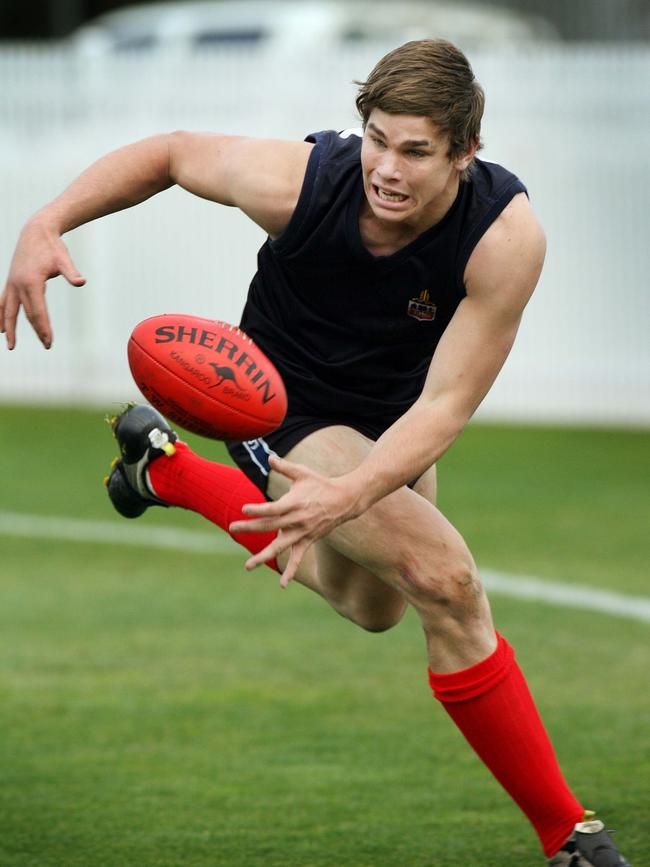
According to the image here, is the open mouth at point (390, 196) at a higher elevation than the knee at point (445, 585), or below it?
higher

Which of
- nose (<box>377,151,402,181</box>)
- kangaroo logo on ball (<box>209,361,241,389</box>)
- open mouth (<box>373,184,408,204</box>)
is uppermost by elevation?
nose (<box>377,151,402,181</box>)

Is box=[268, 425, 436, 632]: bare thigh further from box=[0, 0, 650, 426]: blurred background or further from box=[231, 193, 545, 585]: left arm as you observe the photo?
box=[0, 0, 650, 426]: blurred background

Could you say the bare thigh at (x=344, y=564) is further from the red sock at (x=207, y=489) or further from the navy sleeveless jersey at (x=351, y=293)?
the red sock at (x=207, y=489)

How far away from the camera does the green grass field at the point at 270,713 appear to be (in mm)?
4551

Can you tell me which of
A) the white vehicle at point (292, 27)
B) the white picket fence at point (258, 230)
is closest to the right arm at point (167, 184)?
the white picket fence at point (258, 230)

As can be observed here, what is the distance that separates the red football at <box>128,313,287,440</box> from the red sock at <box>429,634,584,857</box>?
0.82 metres

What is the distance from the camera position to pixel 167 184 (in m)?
4.68

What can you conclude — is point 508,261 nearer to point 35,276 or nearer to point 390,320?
point 390,320

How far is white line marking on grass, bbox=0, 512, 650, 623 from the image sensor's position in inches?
289

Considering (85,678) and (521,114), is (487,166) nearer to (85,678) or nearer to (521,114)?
(85,678)

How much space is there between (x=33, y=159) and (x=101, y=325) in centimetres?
160

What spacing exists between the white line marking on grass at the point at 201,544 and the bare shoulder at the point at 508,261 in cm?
314

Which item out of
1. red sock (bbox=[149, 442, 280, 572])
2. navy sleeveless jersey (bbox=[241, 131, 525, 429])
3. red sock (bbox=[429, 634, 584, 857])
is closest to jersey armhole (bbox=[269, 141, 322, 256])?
navy sleeveless jersey (bbox=[241, 131, 525, 429])

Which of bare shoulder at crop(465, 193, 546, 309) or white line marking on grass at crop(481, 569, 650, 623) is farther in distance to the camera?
white line marking on grass at crop(481, 569, 650, 623)
